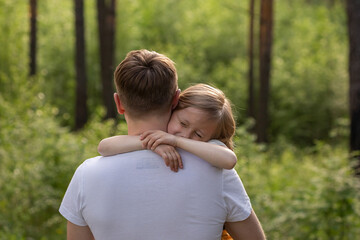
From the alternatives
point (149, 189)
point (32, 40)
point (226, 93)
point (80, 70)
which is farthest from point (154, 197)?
point (32, 40)

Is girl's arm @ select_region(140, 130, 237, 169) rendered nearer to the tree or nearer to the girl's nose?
the girl's nose

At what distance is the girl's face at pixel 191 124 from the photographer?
2295 mm

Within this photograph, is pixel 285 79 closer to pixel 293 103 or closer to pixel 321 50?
pixel 293 103

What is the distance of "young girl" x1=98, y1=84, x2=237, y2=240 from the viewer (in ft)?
6.65

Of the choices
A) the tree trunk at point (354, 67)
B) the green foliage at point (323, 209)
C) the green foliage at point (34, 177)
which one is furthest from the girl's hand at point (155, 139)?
the tree trunk at point (354, 67)

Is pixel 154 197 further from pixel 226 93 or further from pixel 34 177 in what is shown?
pixel 34 177

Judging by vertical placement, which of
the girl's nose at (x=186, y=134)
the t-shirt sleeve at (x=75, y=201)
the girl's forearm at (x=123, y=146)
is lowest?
the t-shirt sleeve at (x=75, y=201)

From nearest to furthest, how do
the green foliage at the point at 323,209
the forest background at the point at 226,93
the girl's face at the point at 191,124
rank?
the girl's face at the point at 191,124, the green foliage at the point at 323,209, the forest background at the point at 226,93

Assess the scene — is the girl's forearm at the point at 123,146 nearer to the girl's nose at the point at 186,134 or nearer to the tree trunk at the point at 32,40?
the girl's nose at the point at 186,134

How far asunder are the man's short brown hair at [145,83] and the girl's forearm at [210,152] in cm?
16

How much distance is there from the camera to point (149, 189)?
200 cm

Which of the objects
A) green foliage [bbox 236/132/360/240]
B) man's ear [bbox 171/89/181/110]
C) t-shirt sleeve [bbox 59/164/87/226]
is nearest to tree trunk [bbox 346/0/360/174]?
green foliage [bbox 236/132/360/240]

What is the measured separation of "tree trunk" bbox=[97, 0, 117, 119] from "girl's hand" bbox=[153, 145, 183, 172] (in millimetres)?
14638

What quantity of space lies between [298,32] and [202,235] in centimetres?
3563
